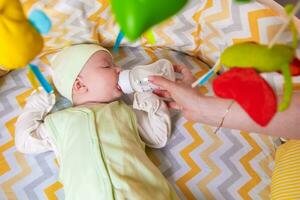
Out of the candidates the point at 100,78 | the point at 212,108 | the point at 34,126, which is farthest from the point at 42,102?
the point at 212,108

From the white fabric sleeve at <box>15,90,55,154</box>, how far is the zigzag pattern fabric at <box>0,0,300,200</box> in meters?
0.06

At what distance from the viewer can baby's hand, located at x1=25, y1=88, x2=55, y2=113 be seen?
1156mm

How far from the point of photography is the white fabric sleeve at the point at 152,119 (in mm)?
1113

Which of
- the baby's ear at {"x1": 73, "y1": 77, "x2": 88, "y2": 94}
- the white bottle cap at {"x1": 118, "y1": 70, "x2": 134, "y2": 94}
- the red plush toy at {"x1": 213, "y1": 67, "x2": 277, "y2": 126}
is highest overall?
the red plush toy at {"x1": 213, "y1": 67, "x2": 277, "y2": 126}

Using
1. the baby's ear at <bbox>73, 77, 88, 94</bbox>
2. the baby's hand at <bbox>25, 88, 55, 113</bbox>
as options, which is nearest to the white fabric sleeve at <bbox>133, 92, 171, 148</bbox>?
the baby's ear at <bbox>73, 77, 88, 94</bbox>

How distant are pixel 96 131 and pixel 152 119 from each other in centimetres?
17

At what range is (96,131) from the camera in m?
1.03

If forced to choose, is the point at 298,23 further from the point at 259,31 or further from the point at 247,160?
the point at 247,160

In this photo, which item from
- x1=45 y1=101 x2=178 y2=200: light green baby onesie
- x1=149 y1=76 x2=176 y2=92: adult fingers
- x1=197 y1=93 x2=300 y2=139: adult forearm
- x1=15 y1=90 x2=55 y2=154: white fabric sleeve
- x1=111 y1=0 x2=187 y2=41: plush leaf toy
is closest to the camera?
x1=111 y1=0 x2=187 y2=41: plush leaf toy

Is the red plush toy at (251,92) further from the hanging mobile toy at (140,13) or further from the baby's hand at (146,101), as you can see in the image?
the baby's hand at (146,101)

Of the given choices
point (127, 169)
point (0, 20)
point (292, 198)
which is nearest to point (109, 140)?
point (127, 169)

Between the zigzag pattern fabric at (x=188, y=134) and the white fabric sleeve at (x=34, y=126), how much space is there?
56mm

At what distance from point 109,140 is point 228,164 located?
362 mm

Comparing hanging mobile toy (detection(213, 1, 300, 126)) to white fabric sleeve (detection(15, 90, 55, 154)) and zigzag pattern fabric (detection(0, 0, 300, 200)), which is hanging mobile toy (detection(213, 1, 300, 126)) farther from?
white fabric sleeve (detection(15, 90, 55, 154))
